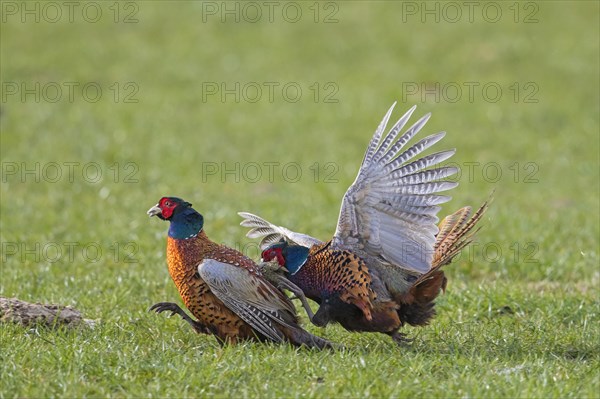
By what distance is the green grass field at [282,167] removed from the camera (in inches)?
192

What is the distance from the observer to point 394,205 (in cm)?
565

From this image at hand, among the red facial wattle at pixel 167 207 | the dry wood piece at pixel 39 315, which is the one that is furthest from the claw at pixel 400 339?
the dry wood piece at pixel 39 315

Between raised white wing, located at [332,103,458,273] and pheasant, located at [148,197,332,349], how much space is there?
1.74 feet

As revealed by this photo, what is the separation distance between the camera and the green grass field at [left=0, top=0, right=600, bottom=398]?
16.0ft

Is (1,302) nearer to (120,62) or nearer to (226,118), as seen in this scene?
(226,118)

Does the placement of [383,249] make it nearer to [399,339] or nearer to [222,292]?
[399,339]

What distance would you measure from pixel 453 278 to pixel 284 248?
7.72 ft

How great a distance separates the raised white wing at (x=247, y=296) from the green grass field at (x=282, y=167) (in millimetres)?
281

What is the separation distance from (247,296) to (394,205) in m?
0.99

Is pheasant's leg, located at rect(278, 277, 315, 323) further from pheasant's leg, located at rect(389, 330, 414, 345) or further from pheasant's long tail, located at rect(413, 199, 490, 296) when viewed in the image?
pheasant's long tail, located at rect(413, 199, 490, 296)

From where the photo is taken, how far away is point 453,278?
7691 mm

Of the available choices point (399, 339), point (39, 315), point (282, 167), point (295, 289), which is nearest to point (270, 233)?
point (295, 289)

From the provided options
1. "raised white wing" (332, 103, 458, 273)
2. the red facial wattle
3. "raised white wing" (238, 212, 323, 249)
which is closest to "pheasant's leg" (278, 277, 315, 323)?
"raised white wing" (332, 103, 458, 273)

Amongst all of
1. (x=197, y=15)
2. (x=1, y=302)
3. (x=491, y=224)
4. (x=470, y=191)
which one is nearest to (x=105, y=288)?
(x=1, y=302)
